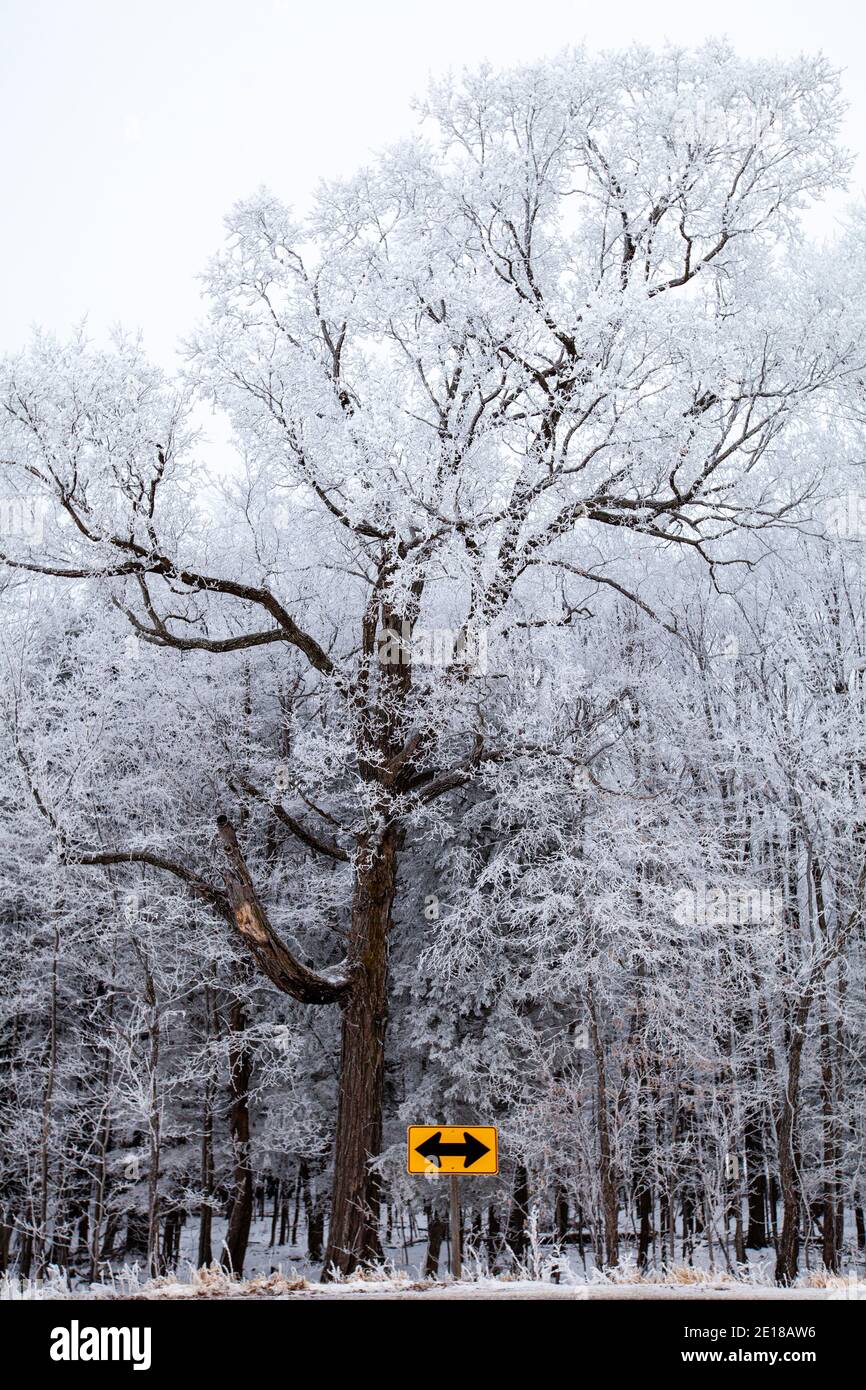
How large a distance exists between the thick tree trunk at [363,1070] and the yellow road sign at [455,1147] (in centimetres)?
536

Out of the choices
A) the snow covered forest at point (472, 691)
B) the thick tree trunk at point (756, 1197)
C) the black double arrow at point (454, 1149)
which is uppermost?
the snow covered forest at point (472, 691)

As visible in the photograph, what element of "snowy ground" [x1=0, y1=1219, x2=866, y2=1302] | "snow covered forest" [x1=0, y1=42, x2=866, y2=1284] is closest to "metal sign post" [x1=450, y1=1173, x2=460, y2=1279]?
"snowy ground" [x1=0, y1=1219, x2=866, y2=1302]

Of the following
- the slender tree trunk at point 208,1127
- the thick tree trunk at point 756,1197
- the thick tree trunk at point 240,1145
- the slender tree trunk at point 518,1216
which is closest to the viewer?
the slender tree trunk at point 518,1216

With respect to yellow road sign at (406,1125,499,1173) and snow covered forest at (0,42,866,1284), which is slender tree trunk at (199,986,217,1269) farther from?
yellow road sign at (406,1125,499,1173)

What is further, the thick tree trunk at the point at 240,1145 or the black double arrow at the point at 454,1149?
the thick tree trunk at the point at 240,1145

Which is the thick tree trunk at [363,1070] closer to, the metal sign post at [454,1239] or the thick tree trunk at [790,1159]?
the metal sign post at [454,1239]

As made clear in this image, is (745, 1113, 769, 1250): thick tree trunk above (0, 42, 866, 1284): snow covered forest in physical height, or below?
below

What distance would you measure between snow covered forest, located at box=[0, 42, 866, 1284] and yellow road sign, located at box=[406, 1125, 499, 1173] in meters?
3.73

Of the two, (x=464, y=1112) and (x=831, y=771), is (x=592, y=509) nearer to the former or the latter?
(x=831, y=771)

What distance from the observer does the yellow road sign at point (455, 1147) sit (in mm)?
8320

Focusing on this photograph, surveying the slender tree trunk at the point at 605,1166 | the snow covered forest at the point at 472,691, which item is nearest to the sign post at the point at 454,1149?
the snow covered forest at the point at 472,691

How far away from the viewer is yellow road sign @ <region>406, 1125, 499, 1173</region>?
8320mm

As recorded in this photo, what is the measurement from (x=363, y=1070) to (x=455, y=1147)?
5.88m

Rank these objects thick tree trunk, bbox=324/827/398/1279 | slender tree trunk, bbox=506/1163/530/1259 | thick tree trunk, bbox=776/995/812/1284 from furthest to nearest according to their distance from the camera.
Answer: slender tree trunk, bbox=506/1163/530/1259
thick tree trunk, bbox=776/995/812/1284
thick tree trunk, bbox=324/827/398/1279
